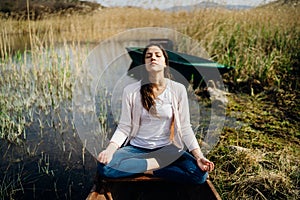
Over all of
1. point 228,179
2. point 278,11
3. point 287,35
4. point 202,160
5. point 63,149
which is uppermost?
point 278,11

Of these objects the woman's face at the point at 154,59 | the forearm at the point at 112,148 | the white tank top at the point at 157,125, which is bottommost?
the forearm at the point at 112,148

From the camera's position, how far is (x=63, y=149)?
316 cm

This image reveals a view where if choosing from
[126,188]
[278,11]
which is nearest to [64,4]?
[278,11]

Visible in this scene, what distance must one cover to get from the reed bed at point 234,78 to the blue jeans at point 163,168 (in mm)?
559

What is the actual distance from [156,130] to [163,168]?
26 centimetres

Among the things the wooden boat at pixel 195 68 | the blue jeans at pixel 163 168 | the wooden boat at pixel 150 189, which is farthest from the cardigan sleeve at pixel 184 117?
the wooden boat at pixel 195 68

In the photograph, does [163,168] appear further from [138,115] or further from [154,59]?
[154,59]

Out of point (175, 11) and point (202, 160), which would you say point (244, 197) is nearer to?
point (202, 160)

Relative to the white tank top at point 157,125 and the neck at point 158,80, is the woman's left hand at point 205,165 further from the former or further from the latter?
the neck at point 158,80

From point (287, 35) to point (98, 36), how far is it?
3873 mm

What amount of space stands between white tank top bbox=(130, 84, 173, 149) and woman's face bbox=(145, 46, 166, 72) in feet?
0.56

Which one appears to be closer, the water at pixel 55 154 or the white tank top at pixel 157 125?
the white tank top at pixel 157 125

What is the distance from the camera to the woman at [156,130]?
5.74ft

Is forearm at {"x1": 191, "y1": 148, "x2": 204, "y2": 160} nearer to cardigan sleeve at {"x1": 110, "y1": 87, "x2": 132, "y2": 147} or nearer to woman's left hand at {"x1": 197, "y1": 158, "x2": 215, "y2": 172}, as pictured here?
woman's left hand at {"x1": 197, "y1": 158, "x2": 215, "y2": 172}
